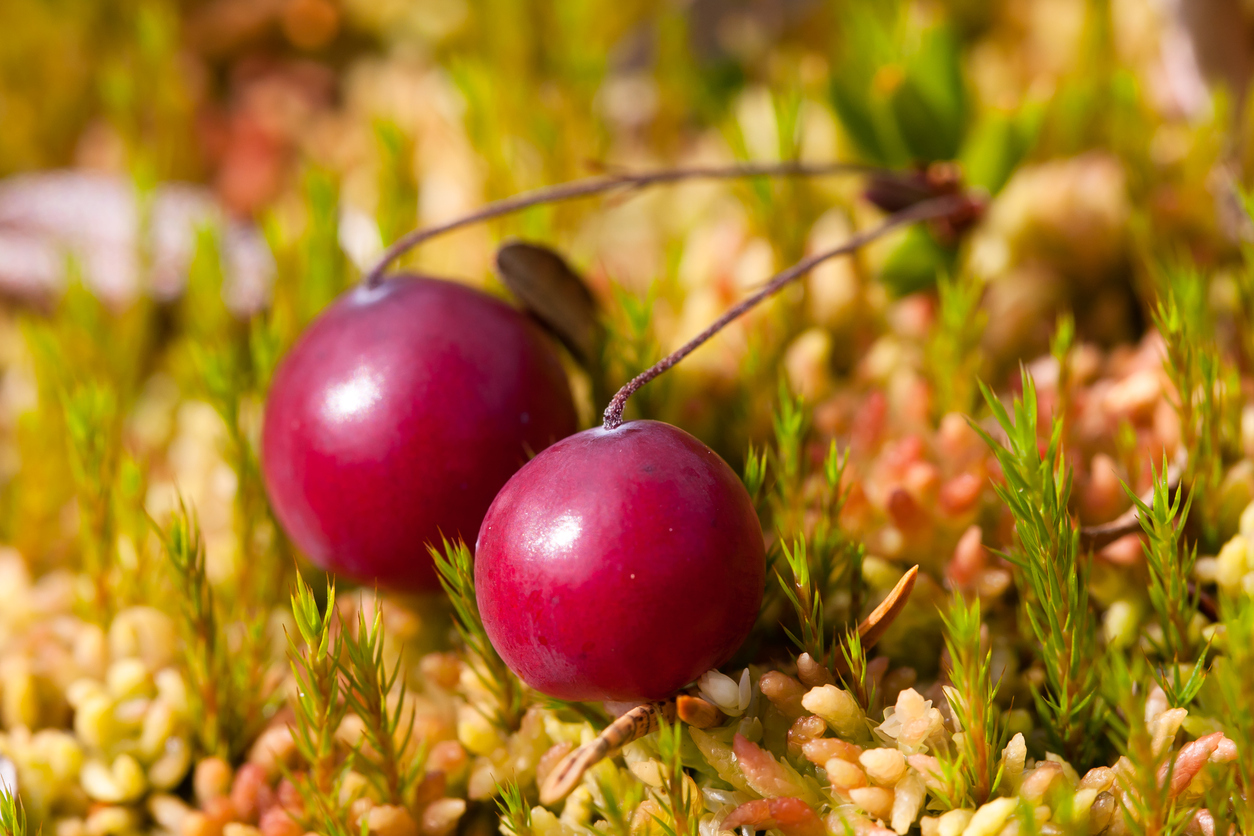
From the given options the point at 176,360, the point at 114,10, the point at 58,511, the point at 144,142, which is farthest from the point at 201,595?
the point at 114,10

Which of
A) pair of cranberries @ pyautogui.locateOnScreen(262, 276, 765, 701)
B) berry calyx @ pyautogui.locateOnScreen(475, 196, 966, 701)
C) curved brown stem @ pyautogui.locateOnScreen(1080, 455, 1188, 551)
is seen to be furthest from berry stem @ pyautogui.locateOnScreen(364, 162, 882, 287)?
curved brown stem @ pyautogui.locateOnScreen(1080, 455, 1188, 551)

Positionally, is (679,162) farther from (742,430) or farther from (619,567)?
(619,567)

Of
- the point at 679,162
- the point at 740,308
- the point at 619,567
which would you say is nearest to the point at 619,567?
the point at 619,567

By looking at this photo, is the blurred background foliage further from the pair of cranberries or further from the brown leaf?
the pair of cranberries

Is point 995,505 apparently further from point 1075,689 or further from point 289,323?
point 289,323

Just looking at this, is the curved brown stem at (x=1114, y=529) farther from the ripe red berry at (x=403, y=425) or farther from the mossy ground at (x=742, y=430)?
the ripe red berry at (x=403, y=425)
